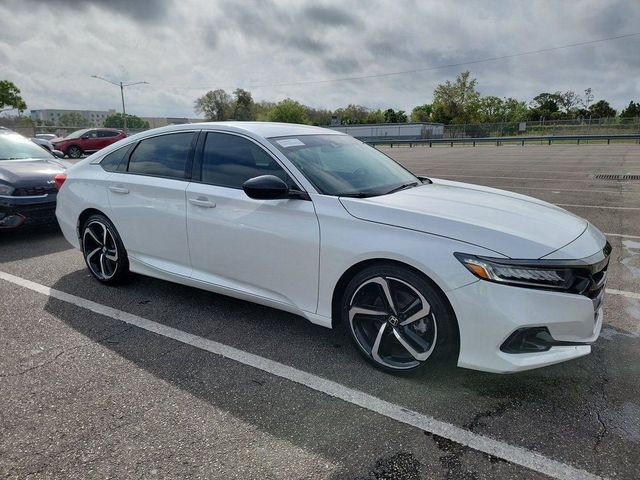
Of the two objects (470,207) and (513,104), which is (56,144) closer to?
(470,207)

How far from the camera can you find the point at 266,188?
3.02 meters

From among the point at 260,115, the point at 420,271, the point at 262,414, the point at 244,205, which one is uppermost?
the point at 260,115

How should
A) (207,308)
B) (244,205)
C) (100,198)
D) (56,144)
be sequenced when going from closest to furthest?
1. (244,205)
2. (207,308)
3. (100,198)
4. (56,144)

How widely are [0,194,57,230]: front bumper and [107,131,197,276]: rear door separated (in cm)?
279

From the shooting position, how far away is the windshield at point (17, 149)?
23.9 ft

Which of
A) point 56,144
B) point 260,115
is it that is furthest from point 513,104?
point 56,144

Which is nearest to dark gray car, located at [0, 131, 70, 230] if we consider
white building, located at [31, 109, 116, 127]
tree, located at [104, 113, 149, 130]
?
tree, located at [104, 113, 149, 130]

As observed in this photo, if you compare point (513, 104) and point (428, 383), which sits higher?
point (513, 104)

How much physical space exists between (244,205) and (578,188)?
407 inches

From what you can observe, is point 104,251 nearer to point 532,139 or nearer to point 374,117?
point 532,139

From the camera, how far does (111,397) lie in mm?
2754

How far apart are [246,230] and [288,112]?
103m

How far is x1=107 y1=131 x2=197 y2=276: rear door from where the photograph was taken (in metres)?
3.79

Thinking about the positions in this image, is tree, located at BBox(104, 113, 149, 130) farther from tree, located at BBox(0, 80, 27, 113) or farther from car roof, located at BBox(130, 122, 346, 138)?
car roof, located at BBox(130, 122, 346, 138)
